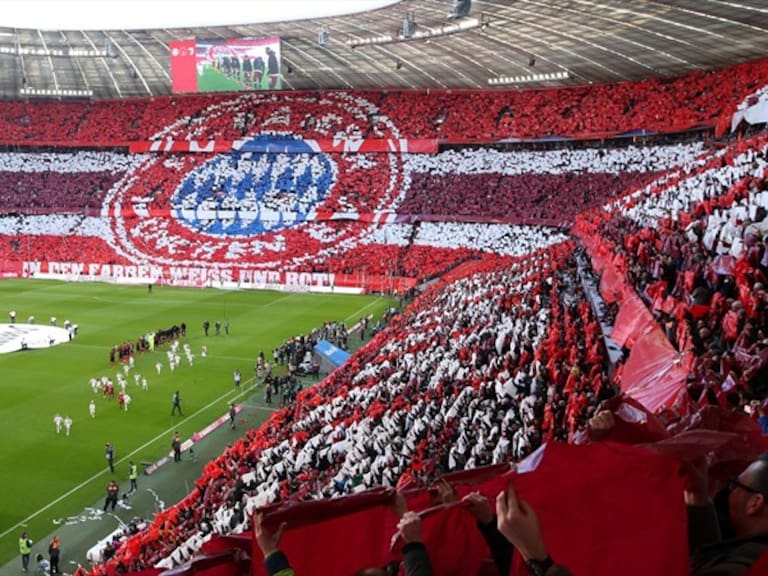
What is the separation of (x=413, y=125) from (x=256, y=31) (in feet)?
58.1

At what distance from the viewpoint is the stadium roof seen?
32344 mm

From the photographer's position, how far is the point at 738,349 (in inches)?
298

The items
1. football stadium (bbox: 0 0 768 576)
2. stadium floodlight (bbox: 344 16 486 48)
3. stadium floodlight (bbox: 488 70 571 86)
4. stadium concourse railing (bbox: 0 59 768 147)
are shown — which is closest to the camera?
football stadium (bbox: 0 0 768 576)

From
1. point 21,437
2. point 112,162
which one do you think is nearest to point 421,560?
point 21,437

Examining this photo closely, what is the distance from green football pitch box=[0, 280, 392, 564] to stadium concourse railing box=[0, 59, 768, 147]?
65.3 feet

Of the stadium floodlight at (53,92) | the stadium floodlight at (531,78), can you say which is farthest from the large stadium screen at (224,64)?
the stadium floodlight at (53,92)

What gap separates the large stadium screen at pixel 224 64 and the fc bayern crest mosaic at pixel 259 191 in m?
11.0

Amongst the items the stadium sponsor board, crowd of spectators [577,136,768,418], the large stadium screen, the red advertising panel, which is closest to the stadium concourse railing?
the large stadium screen

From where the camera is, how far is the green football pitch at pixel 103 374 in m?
18.2

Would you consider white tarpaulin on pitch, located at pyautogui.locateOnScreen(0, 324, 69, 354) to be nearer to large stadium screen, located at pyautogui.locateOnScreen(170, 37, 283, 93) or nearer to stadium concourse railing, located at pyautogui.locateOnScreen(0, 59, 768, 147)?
large stadium screen, located at pyautogui.locateOnScreen(170, 37, 283, 93)

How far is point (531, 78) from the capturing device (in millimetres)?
49812

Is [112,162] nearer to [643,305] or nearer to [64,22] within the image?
[64,22]

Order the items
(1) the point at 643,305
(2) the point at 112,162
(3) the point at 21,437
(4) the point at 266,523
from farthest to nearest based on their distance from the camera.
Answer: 1. (2) the point at 112,162
2. (3) the point at 21,437
3. (1) the point at 643,305
4. (4) the point at 266,523

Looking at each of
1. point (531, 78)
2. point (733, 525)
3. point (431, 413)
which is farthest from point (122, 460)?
point (531, 78)
